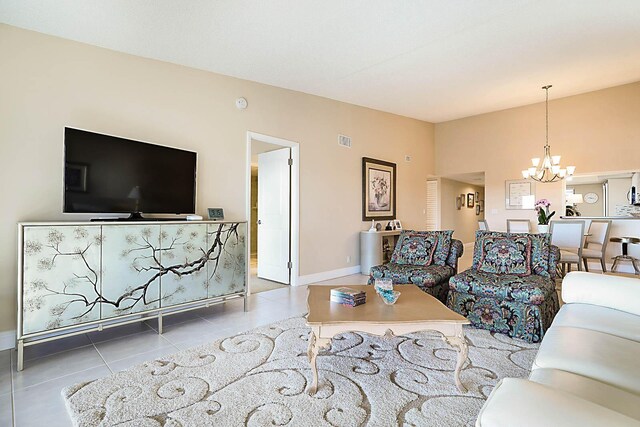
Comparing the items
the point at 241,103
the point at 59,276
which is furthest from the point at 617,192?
the point at 59,276

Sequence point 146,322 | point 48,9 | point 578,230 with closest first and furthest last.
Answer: point 48,9 < point 146,322 < point 578,230

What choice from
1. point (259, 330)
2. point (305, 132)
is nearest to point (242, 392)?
point (259, 330)

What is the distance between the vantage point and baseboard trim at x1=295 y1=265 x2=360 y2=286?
501 cm

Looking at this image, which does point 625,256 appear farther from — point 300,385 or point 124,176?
point 124,176

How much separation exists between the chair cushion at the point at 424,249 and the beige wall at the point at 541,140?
351 cm

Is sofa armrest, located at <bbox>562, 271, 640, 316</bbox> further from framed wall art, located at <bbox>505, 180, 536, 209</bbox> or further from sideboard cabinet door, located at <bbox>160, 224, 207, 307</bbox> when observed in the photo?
framed wall art, located at <bbox>505, 180, 536, 209</bbox>

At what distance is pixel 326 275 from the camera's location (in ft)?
17.5

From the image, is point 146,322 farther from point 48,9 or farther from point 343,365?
point 48,9

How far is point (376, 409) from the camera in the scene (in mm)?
1791

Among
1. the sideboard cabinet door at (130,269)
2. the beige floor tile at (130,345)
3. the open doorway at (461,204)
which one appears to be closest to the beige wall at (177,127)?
the sideboard cabinet door at (130,269)

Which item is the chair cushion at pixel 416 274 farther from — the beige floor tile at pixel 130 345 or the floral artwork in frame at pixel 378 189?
the floral artwork in frame at pixel 378 189

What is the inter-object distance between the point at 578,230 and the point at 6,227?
669 cm

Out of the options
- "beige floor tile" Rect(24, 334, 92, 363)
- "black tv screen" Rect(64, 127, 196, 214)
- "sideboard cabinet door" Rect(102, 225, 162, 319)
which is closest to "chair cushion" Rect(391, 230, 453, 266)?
"black tv screen" Rect(64, 127, 196, 214)

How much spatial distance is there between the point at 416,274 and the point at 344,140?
9.58ft
